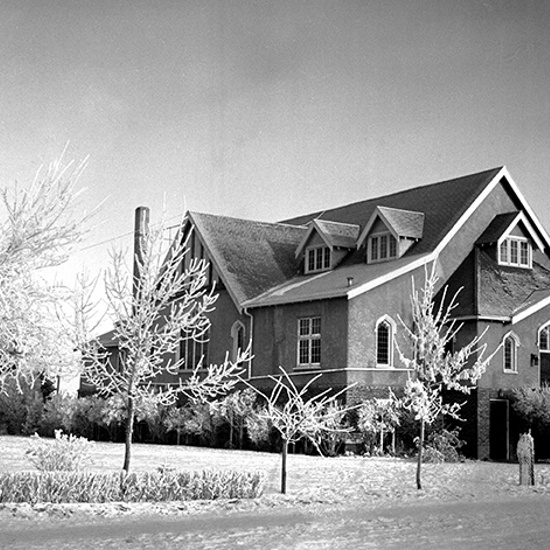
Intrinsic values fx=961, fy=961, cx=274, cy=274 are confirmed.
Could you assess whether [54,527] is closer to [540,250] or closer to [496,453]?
[496,453]

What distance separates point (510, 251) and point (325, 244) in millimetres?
8079

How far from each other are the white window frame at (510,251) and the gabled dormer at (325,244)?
6.51 metres

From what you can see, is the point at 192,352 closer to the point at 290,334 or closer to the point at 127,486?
the point at 290,334

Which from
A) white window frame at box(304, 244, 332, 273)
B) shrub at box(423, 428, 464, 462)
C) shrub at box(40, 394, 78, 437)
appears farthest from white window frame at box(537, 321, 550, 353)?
shrub at box(40, 394, 78, 437)

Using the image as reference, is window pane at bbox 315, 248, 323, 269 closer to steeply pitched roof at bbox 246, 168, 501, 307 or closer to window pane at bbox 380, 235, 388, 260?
steeply pitched roof at bbox 246, 168, 501, 307

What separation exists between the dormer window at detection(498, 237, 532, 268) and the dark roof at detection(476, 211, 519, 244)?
0.42 metres

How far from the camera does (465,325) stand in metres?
37.0

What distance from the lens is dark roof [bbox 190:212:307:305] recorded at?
139 ft

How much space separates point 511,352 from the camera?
1475 inches

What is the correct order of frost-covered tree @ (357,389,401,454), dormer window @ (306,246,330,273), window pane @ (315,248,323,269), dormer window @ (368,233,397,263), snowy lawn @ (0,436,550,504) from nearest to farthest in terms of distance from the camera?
snowy lawn @ (0,436,550,504) → frost-covered tree @ (357,389,401,454) → dormer window @ (368,233,397,263) → dormer window @ (306,246,330,273) → window pane @ (315,248,323,269)

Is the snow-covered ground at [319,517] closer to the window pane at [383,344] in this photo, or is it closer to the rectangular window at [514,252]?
the window pane at [383,344]

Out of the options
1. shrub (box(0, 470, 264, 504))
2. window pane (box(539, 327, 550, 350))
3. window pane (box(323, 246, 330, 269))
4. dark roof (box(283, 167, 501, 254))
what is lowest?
shrub (box(0, 470, 264, 504))

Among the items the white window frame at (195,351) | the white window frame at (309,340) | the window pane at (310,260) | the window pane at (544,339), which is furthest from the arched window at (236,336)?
the window pane at (544,339)

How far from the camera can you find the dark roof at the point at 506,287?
37.3m
